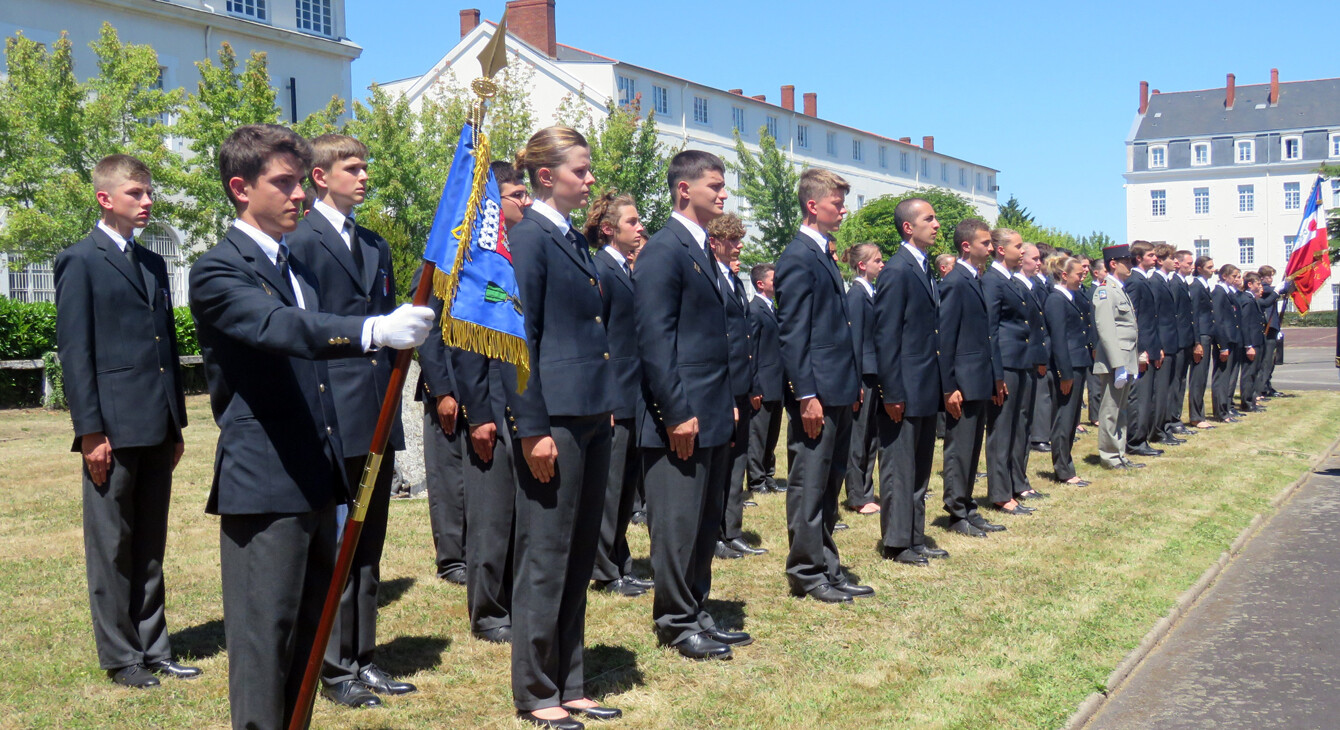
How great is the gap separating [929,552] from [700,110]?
1982 inches

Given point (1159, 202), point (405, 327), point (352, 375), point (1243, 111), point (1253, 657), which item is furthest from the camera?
point (1159, 202)

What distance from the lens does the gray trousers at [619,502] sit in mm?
6785

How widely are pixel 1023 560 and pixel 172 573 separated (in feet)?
18.6


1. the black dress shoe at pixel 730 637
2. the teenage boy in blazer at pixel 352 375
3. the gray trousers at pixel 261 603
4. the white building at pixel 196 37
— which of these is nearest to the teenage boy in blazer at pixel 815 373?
the black dress shoe at pixel 730 637

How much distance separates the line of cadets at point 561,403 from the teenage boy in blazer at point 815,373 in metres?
0.02

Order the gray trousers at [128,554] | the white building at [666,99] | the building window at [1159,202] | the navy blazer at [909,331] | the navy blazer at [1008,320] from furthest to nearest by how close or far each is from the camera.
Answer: the building window at [1159,202] → the white building at [666,99] → the navy blazer at [1008,320] → the navy blazer at [909,331] → the gray trousers at [128,554]

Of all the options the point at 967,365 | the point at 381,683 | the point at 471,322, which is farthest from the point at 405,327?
the point at 967,365

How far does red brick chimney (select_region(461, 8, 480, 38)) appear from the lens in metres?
55.6

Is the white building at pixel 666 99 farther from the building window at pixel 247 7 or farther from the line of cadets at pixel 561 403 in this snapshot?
the line of cadets at pixel 561 403

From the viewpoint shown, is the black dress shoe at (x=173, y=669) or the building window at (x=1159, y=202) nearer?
the black dress shoe at (x=173, y=669)

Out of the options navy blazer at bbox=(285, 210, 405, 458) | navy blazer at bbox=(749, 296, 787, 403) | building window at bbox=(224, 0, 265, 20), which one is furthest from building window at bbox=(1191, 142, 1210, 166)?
navy blazer at bbox=(285, 210, 405, 458)

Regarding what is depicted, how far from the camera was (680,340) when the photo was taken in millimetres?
5789

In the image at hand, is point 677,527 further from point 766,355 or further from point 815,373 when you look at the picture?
point 766,355

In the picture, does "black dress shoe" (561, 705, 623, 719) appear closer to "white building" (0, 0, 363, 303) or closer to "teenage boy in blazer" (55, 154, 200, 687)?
"teenage boy in blazer" (55, 154, 200, 687)
